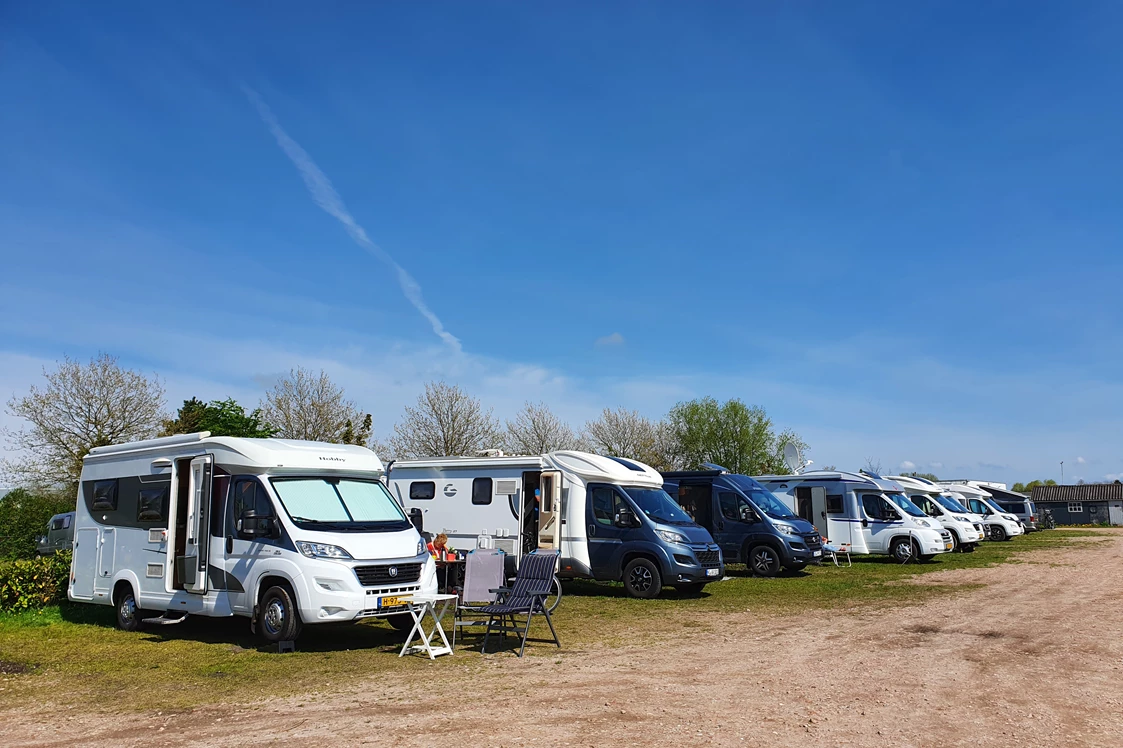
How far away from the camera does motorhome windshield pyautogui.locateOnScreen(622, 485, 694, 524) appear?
50.2 ft

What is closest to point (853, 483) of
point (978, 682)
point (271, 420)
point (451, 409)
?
point (978, 682)

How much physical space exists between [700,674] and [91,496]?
31.4 ft

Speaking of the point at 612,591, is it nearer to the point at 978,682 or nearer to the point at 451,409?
the point at 978,682

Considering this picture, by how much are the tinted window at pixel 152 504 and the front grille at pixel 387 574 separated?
3.34m

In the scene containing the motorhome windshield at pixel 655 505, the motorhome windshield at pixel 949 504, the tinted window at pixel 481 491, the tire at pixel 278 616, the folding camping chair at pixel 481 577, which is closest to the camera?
the tire at pixel 278 616

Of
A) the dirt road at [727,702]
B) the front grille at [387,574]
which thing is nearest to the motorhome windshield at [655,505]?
the dirt road at [727,702]

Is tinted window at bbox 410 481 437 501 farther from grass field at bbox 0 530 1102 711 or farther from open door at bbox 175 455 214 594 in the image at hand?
open door at bbox 175 455 214 594

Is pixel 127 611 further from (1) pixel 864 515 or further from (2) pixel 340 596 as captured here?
(1) pixel 864 515

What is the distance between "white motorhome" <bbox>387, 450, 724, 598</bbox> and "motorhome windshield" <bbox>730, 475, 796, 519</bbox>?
3.85m

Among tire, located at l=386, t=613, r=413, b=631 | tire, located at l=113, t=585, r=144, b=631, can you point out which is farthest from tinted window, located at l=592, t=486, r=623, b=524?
tire, located at l=113, t=585, r=144, b=631

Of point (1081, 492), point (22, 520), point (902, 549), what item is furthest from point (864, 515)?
point (1081, 492)

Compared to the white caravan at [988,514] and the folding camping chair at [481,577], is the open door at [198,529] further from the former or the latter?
the white caravan at [988,514]

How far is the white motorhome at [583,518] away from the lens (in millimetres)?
14906

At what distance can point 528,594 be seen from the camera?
962 centimetres
